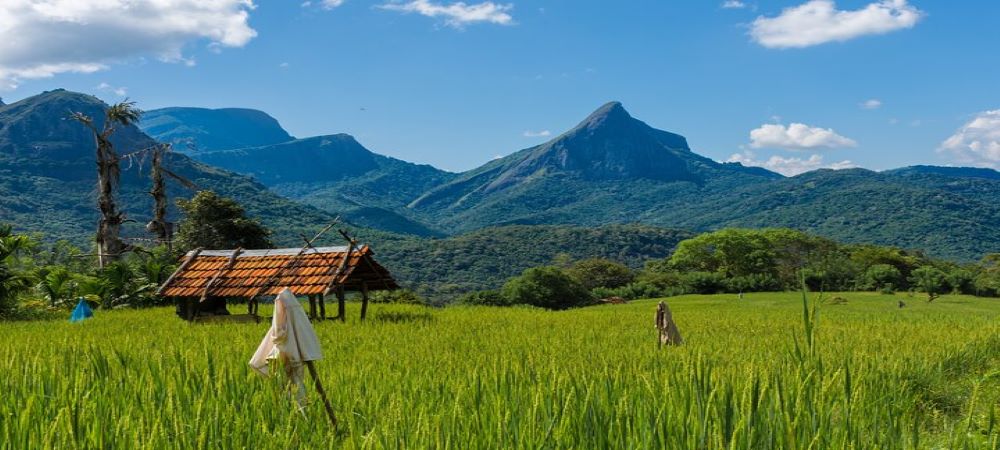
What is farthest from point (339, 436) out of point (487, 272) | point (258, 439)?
point (487, 272)

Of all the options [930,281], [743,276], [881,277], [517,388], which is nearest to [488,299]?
[930,281]

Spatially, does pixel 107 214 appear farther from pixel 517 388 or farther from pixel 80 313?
pixel 517 388

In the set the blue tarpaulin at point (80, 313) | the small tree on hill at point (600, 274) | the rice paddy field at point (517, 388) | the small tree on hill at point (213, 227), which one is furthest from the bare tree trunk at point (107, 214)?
the small tree on hill at point (600, 274)

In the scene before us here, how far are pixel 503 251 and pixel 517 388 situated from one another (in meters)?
124

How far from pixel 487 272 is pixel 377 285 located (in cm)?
9857

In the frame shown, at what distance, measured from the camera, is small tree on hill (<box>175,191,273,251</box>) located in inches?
1061

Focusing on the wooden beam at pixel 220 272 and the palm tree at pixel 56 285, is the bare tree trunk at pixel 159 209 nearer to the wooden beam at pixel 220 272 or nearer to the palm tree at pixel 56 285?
the palm tree at pixel 56 285

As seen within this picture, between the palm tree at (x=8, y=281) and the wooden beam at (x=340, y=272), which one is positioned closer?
the wooden beam at (x=340, y=272)

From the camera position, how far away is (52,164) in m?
155

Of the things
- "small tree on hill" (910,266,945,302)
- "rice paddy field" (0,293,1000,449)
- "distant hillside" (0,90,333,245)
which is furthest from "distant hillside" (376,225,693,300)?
"rice paddy field" (0,293,1000,449)

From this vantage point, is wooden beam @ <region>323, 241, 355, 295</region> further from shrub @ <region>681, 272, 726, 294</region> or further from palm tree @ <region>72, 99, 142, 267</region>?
shrub @ <region>681, 272, 726, 294</region>

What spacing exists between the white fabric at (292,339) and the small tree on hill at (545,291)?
2829 cm

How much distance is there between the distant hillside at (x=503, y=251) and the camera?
10756 centimetres

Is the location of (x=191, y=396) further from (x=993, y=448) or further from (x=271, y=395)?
(x=993, y=448)
